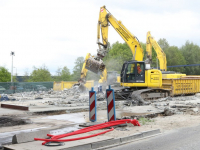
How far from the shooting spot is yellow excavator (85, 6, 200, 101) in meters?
21.3

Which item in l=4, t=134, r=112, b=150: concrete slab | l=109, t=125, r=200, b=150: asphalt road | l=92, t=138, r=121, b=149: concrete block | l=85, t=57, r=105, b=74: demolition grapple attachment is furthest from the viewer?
l=85, t=57, r=105, b=74: demolition grapple attachment

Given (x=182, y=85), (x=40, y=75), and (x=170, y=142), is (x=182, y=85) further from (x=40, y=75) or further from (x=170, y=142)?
(x=40, y=75)

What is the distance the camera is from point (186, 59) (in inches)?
3196

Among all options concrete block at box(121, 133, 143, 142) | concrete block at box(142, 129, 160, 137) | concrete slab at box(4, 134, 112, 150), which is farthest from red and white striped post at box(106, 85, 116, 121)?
concrete slab at box(4, 134, 112, 150)

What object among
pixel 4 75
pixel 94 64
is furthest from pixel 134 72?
pixel 4 75

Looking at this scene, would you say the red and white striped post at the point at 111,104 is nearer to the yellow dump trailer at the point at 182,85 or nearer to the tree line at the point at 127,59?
the yellow dump trailer at the point at 182,85

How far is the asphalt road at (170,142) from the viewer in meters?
6.82

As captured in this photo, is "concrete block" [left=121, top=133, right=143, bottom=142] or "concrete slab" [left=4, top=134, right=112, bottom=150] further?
"concrete block" [left=121, top=133, right=143, bottom=142]

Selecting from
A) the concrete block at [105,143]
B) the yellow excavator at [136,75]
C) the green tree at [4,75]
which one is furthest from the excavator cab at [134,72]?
the green tree at [4,75]

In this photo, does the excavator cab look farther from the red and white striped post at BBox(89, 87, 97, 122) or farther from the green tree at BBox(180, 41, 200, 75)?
the green tree at BBox(180, 41, 200, 75)

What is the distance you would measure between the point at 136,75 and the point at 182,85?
216 inches

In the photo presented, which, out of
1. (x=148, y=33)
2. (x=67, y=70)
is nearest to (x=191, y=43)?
(x=67, y=70)

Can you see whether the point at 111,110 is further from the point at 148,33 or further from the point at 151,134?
the point at 148,33

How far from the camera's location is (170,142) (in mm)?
7371
